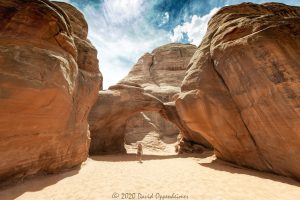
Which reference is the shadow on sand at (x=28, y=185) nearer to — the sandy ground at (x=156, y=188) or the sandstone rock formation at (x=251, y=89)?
the sandy ground at (x=156, y=188)

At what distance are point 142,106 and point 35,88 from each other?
14.0 meters

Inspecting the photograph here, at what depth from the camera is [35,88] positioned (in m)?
6.40

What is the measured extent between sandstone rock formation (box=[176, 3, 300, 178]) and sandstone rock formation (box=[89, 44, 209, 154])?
8126mm

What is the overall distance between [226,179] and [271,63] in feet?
17.0

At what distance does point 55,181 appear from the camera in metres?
6.81

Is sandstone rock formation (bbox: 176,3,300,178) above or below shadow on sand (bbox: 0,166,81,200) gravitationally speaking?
above

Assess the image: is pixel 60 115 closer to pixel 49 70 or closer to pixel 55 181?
pixel 49 70

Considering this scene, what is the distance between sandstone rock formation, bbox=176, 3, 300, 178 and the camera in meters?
7.32

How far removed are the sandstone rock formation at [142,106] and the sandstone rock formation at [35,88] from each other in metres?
9.55

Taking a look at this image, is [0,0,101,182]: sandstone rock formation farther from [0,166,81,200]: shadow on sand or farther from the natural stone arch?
the natural stone arch

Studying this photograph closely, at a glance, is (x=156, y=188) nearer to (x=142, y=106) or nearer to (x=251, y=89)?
(x=251, y=89)

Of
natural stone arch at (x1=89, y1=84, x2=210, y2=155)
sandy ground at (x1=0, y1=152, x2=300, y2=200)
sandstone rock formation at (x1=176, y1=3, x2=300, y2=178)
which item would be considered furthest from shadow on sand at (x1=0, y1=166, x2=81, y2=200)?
natural stone arch at (x1=89, y1=84, x2=210, y2=155)

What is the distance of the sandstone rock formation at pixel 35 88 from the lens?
19.4ft

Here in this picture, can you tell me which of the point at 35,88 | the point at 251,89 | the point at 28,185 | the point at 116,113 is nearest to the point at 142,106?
the point at 116,113
